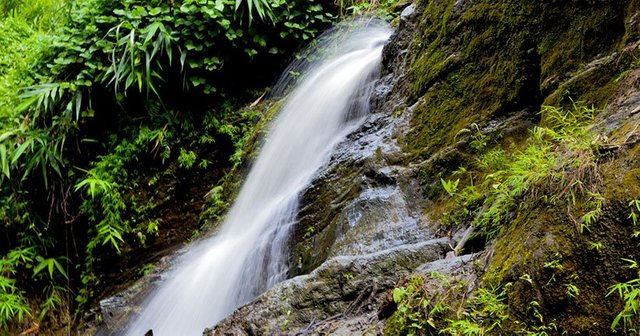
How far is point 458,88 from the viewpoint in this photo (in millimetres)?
3025

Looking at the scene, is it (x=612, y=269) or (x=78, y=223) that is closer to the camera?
(x=612, y=269)

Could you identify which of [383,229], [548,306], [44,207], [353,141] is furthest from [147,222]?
[548,306]

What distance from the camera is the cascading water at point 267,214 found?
3262mm

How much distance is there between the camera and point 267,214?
3646 mm

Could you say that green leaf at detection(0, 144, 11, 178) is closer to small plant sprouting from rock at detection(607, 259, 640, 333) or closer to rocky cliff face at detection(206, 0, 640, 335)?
rocky cliff face at detection(206, 0, 640, 335)

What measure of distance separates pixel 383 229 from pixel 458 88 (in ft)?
3.26

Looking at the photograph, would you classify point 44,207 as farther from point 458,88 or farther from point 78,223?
point 458,88

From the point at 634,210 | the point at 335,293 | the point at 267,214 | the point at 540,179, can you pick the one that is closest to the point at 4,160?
the point at 267,214

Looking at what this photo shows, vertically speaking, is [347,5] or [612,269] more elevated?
[347,5]

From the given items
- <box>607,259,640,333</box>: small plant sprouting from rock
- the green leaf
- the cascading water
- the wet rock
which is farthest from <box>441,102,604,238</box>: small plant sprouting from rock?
the green leaf

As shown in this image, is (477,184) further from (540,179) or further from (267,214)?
(267,214)

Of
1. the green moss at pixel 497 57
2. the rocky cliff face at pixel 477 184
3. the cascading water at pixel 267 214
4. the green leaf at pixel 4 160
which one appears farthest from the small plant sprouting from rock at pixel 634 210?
the green leaf at pixel 4 160

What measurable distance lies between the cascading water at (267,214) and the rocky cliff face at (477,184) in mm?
257

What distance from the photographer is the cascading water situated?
3.26 metres
